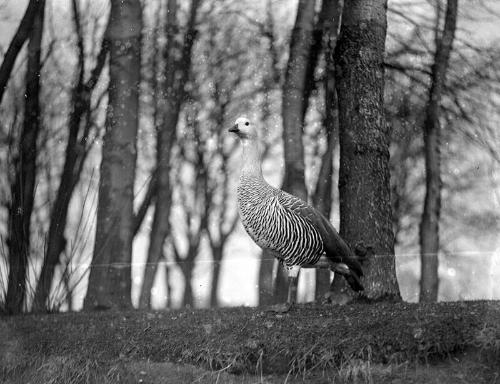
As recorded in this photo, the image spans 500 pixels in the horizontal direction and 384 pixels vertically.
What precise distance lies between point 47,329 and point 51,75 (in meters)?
2.55

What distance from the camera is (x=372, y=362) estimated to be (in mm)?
4621

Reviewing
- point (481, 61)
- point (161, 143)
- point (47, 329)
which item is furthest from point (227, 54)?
point (47, 329)

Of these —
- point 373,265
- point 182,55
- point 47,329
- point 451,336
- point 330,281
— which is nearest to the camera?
point 451,336

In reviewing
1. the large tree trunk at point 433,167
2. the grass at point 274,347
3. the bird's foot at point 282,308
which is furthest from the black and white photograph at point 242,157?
the grass at point 274,347

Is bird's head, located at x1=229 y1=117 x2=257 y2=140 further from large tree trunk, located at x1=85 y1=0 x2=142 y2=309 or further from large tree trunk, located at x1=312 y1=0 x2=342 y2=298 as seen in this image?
large tree trunk, located at x1=85 y1=0 x2=142 y2=309

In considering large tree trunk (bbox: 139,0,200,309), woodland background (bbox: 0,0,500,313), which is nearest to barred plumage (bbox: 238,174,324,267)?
woodland background (bbox: 0,0,500,313)

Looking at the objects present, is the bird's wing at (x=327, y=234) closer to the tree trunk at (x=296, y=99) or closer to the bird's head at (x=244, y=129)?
the bird's head at (x=244, y=129)

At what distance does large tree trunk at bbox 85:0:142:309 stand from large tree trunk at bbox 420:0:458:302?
233cm

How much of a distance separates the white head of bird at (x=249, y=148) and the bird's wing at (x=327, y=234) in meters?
0.29

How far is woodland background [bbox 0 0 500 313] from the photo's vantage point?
22.2 ft

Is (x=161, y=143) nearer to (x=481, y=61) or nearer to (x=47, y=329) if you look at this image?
(x=47, y=329)

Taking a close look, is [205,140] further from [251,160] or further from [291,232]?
[291,232]

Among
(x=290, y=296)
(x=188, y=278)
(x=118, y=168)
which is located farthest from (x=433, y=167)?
(x=118, y=168)

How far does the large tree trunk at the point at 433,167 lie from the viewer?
21.6ft
